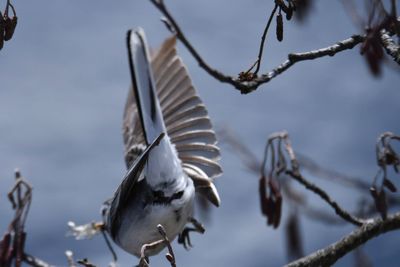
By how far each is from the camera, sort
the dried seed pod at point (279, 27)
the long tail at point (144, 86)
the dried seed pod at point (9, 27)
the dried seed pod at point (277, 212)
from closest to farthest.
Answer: the dried seed pod at point (279, 27), the dried seed pod at point (9, 27), the dried seed pod at point (277, 212), the long tail at point (144, 86)

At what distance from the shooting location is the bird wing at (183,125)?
2965mm

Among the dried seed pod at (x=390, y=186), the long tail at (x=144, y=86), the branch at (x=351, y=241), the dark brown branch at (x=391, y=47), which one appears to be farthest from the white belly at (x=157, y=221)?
the dark brown branch at (x=391, y=47)

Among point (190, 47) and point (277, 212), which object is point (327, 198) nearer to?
point (277, 212)

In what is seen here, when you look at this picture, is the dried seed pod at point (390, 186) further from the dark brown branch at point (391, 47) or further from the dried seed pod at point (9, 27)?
the dried seed pod at point (9, 27)

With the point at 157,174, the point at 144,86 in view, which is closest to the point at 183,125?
the point at 144,86

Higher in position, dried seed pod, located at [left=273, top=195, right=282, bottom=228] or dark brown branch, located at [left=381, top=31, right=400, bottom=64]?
dark brown branch, located at [left=381, top=31, right=400, bottom=64]

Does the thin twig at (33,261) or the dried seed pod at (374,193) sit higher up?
the thin twig at (33,261)

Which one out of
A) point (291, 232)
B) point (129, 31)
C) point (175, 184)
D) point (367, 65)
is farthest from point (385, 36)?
point (129, 31)

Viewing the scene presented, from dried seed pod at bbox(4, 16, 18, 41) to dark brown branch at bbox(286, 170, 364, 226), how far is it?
114cm

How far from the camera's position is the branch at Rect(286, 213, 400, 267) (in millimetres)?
2125

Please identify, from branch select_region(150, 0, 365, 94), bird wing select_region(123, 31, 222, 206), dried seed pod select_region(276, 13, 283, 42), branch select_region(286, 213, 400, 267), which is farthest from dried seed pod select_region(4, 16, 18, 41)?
bird wing select_region(123, 31, 222, 206)

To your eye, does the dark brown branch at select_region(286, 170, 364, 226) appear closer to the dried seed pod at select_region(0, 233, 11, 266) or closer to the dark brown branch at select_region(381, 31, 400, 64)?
the dark brown branch at select_region(381, 31, 400, 64)

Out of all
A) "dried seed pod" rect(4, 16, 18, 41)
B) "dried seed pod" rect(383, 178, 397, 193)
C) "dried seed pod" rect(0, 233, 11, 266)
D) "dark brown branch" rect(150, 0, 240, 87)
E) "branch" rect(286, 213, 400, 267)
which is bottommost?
"branch" rect(286, 213, 400, 267)

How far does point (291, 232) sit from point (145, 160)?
498 mm
